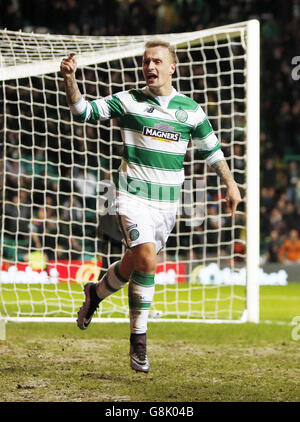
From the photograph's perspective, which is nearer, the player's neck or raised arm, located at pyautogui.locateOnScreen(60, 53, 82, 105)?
raised arm, located at pyautogui.locateOnScreen(60, 53, 82, 105)

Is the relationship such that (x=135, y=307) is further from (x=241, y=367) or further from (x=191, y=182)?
(x=191, y=182)

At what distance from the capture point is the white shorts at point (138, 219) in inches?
168

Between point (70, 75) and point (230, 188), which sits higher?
point (70, 75)

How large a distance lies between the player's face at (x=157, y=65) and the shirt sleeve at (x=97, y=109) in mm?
226

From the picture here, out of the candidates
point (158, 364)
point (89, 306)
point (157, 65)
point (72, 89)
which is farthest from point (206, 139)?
point (158, 364)

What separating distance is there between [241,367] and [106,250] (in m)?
3.71

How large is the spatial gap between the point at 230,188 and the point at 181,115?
1.69ft

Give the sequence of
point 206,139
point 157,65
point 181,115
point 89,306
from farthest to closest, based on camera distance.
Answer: point 89,306, point 206,139, point 181,115, point 157,65

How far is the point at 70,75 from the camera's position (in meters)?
3.94

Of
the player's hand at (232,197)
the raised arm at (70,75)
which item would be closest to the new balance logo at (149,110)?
the raised arm at (70,75)

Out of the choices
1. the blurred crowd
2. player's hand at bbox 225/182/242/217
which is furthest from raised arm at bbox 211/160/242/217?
the blurred crowd

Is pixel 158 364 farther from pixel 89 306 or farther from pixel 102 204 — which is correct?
pixel 102 204

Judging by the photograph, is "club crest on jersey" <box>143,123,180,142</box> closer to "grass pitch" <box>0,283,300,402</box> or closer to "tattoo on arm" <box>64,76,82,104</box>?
"tattoo on arm" <box>64,76,82,104</box>

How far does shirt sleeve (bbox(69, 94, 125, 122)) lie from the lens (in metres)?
4.11
